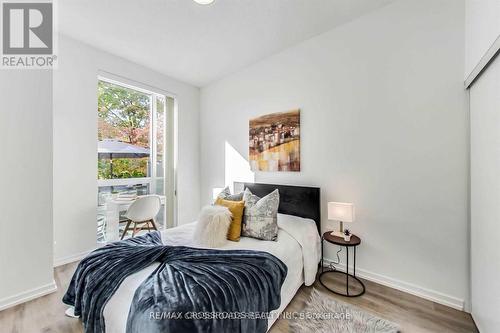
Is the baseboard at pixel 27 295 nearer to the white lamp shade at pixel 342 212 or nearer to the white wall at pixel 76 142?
the white wall at pixel 76 142

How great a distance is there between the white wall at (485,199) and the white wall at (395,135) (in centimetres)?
18

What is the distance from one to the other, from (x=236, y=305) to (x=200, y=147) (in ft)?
10.6

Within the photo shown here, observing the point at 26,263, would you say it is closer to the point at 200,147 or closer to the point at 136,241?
the point at 136,241

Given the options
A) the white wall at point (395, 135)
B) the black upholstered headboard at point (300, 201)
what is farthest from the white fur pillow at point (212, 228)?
the white wall at point (395, 135)

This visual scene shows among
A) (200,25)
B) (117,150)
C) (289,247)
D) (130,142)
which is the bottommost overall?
(289,247)

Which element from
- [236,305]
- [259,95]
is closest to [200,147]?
[259,95]

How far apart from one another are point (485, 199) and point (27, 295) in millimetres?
3836

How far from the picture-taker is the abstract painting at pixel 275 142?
276 cm

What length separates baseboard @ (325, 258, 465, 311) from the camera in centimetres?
180

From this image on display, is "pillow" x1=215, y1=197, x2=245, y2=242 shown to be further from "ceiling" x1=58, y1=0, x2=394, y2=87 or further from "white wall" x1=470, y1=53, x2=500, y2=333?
"ceiling" x1=58, y1=0, x2=394, y2=87

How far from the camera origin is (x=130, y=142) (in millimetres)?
3561

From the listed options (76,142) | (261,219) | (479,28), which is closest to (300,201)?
(261,219)

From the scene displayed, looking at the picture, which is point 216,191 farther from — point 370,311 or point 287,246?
point 370,311

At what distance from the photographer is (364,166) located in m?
2.27
